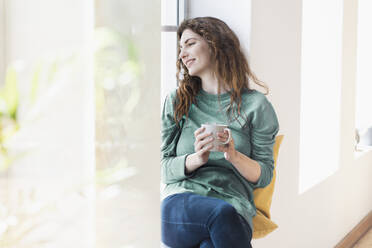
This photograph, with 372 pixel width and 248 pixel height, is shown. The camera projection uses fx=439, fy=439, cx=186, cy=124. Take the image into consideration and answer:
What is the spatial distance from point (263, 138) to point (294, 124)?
73 centimetres

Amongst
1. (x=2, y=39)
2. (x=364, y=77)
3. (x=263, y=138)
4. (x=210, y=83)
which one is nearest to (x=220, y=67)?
(x=210, y=83)

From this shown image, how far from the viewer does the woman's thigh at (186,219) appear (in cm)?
135

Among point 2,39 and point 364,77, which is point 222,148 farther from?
point 364,77

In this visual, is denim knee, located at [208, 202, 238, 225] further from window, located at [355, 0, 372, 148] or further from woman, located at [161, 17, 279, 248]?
window, located at [355, 0, 372, 148]

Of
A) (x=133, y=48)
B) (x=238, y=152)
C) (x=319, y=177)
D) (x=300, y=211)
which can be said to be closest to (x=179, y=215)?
(x=238, y=152)

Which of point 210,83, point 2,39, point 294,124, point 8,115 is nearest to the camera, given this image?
point 8,115

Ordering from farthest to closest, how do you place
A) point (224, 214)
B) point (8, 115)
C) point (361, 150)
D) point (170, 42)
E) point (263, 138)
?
point (361, 150), point (170, 42), point (263, 138), point (224, 214), point (8, 115)

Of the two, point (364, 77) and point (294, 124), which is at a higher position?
point (364, 77)

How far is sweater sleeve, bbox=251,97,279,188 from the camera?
1.55 meters

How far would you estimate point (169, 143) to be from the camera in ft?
5.36

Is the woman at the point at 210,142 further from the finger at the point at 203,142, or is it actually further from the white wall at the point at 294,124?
the white wall at the point at 294,124

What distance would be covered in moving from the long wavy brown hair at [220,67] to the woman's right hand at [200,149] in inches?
7.4

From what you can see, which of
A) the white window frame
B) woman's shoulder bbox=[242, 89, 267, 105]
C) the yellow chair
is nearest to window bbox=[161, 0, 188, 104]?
woman's shoulder bbox=[242, 89, 267, 105]

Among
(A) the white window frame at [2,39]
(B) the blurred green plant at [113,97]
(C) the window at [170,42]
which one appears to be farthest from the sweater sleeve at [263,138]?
(A) the white window frame at [2,39]
